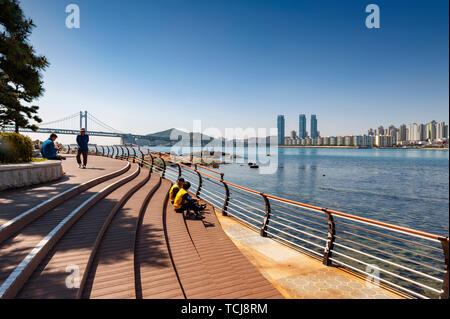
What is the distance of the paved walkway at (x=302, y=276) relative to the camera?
3.85 meters

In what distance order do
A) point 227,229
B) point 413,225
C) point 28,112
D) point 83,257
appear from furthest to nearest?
point 413,225 < point 28,112 < point 227,229 < point 83,257

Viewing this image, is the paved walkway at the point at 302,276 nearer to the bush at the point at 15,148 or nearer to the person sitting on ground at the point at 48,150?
the bush at the point at 15,148

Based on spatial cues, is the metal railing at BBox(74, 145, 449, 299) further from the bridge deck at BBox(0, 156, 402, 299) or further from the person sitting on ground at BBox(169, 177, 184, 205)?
the person sitting on ground at BBox(169, 177, 184, 205)

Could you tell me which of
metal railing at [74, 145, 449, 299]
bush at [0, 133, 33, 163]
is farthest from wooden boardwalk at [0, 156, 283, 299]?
bush at [0, 133, 33, 163]

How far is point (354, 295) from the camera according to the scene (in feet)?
12.5

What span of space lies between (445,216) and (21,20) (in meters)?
35.4

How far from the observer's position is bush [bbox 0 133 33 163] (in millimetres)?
7983

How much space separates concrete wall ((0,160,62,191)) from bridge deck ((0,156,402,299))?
21.1 inches

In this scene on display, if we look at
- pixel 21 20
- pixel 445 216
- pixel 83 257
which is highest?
pixel 21 20

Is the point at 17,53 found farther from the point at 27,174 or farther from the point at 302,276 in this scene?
the point at 302,276

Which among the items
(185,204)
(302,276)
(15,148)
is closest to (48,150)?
(15,148)

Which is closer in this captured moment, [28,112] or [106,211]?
[106,211]
